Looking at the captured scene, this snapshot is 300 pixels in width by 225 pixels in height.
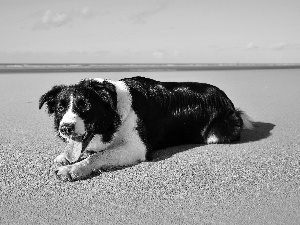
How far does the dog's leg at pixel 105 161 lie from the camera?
441 centimetres

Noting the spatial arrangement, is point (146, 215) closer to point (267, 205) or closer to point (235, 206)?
point (235, 206)

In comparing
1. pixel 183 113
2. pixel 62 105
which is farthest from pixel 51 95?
pixel 183 113

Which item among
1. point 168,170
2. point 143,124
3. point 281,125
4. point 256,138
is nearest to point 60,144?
point 143,124

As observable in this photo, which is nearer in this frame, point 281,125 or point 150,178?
point 150,178

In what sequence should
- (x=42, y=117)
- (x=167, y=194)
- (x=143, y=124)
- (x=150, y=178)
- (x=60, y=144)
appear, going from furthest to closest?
(x=42, y=117)
(x=60, y=144)
(x=143, y=124)
(x=150, y=178)
(x=167, y=194)

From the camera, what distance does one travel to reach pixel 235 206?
362cm

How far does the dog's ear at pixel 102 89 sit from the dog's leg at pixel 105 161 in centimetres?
56

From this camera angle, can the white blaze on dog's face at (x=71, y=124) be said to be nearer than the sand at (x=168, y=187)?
No

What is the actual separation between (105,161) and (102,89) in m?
0.87

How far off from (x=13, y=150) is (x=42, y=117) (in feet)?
9.61

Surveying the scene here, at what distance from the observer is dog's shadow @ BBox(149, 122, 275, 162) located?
532 centimetres

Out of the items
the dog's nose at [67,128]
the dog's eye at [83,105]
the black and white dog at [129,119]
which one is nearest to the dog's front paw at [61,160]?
the black and white dog at [129,119]

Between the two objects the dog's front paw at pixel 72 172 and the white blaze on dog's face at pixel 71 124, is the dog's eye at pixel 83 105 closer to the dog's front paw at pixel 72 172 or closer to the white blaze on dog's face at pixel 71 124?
the white blaze on dog's face at pixel 71 124

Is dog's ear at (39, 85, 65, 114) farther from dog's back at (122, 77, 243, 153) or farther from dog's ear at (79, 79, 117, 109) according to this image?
dog's back at (122, 77, 243, 153)
